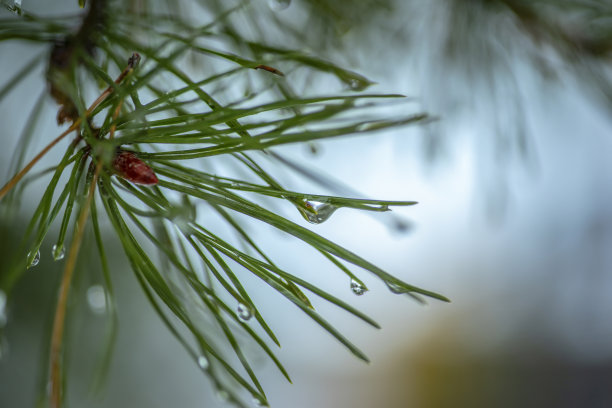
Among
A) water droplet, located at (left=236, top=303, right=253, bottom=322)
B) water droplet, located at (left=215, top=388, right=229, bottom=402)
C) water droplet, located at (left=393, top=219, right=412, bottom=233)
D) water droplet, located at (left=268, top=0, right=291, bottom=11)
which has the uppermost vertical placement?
water droplet, located at (left=268, top=0, right=291, bottom=11)

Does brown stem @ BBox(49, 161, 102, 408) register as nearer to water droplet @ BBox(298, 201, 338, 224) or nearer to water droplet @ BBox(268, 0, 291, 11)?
water droplet @ BBox(298, 201, 338, 224)

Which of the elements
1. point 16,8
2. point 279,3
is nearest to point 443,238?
point 279,3

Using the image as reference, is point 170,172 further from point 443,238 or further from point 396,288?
point 443,238

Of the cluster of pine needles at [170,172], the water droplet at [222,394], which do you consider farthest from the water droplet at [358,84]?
the water droplet at [222,394]

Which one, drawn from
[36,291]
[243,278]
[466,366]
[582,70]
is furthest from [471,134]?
[466,366]

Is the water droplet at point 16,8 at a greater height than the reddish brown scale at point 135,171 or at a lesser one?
greater

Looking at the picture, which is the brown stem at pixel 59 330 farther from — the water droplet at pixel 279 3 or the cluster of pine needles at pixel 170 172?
the water droplet at pixel 279 3

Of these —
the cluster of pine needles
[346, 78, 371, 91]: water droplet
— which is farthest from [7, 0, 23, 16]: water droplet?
[346, 78, 371, 91]: water droplet
